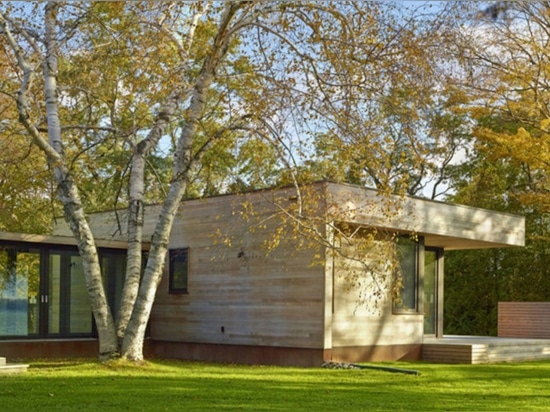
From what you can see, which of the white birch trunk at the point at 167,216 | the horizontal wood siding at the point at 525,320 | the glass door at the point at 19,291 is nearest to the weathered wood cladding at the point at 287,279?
the white birch trunk at the point at 167,216

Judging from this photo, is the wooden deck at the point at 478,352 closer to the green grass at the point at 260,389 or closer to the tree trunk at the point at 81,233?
the green grass at the point at 260,389

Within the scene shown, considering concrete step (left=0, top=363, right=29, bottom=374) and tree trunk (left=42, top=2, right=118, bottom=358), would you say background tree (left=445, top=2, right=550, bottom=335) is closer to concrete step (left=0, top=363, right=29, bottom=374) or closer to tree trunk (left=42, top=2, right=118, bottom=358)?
tree trunk (left=42, top=2, right=118, bottom=358)

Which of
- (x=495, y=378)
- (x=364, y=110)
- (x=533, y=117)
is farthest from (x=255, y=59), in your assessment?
(x=533, y=117)

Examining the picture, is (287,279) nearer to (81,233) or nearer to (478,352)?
(81,233)

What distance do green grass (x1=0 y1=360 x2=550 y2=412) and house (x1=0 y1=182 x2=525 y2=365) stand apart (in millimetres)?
1209

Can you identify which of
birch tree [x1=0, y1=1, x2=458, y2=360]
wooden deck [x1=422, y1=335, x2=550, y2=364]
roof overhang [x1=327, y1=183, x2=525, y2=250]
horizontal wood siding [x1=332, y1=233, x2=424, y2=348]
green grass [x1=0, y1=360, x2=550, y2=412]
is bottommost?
wooden deck [x1=422, y1=335, x2=550, y2=364]

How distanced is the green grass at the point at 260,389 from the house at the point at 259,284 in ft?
3.97

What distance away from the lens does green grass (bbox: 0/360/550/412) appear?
9.93 metres

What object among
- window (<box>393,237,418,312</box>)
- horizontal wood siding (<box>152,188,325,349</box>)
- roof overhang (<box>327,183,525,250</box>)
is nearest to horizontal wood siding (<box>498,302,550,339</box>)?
roof overhang (<box>327,183,525,250</box>)

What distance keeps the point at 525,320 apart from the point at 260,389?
12813 millimetres

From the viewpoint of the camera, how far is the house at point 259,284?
15.2 m

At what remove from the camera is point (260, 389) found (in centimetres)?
1154

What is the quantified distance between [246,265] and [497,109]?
8594 millimetres

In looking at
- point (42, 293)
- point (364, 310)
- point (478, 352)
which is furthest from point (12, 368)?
point (478, 352)
